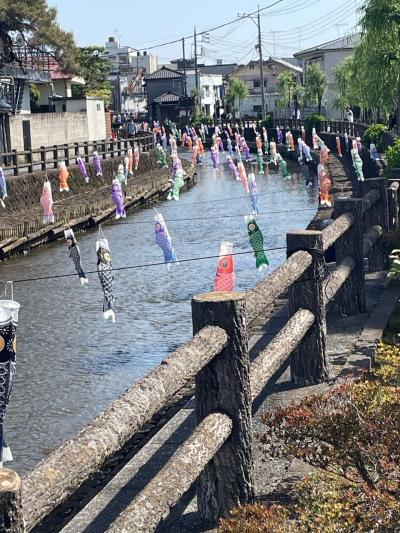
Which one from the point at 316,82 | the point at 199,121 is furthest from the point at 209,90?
the point at 316,82

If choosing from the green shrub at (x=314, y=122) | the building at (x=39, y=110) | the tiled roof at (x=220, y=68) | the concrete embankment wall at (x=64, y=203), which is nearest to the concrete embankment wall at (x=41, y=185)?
the concrete embankment wall at (x=64, y=203)

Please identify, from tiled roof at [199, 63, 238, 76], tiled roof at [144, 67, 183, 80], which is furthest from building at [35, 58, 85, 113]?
tiled roof at [199, 63, 238, 76]

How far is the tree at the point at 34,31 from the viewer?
37.6 m

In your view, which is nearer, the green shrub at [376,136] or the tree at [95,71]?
the green shrub at [376,136]

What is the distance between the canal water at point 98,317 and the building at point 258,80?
75317 mm

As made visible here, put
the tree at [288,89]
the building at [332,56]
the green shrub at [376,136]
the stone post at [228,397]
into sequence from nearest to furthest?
the stone post at [228,397], the green shrub at [376,136], the building at [332,56], the tree at [288,89]

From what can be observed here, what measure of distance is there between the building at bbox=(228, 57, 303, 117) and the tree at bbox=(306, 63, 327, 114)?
2672cm

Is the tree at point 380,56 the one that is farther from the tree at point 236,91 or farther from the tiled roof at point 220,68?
the tiled roof at point 220,68

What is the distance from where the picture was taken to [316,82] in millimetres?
74562

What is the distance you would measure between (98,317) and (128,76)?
103329mm

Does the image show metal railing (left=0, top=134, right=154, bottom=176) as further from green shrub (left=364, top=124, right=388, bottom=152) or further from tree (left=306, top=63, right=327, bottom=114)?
tree (left=306, top=63, right=327, bottom=114)

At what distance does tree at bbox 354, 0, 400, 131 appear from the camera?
27391 millimetres

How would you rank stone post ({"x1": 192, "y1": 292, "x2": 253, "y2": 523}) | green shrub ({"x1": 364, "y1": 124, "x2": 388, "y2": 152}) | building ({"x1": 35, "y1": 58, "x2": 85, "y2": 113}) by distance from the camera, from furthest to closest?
building ({"x1": 35, "y1": 58, "x2": 85, "y2": 113}), green shrub ({"x1": 364, "y1": 124, "x2": 388, "y2": 152}), stone post ({"x1": 192, "y1": 292, "x2": 253, "y2": 523})

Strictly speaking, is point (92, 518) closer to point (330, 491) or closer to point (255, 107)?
point (330, 491)
